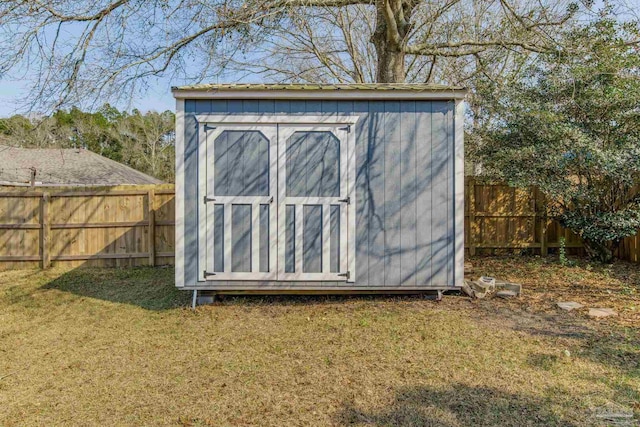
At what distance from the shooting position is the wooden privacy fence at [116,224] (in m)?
7.00

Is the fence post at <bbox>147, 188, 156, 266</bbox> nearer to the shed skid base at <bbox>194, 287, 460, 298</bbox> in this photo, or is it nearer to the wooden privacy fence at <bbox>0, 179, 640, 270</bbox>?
the wooden privacy fence at <bbox>0, 179, 640, 270</bbox>

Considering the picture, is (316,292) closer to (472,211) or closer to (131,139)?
(472,211)

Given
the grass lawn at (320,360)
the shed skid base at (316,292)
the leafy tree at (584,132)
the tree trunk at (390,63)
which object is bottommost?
the grass lawn at (320,360)

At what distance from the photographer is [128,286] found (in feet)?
19.3

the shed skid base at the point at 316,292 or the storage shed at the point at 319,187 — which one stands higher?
the storage shed at the point at 319,187

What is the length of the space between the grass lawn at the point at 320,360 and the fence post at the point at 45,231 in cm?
184

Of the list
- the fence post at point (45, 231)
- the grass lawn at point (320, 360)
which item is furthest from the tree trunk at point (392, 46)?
the fence post at point (45, 231)

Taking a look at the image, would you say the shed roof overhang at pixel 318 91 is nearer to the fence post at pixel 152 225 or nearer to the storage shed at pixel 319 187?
the storage shed at pixel 319 187

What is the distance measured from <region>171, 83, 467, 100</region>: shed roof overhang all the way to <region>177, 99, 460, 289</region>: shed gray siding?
0.35ft

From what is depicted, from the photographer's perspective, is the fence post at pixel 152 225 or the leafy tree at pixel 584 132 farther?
the fence post at pixel 152 225

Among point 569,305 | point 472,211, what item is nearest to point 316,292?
point 569,305

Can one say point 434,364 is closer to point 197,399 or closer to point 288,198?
point 197,399

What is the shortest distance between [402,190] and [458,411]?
107 inches

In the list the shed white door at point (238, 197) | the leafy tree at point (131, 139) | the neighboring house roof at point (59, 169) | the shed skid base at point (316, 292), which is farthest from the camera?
the leafy tree at point (131, 139)
